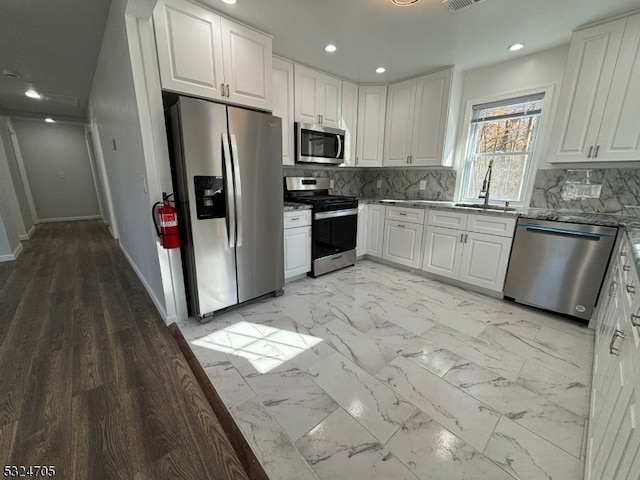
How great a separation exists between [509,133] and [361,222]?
201 centimetres

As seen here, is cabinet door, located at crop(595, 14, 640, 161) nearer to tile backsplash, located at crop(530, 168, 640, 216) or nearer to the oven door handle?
tile backsplash, located at crop(530, 168, 640, 216)

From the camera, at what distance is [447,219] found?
2.97 metres

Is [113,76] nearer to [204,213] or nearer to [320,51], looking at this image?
[204,213]

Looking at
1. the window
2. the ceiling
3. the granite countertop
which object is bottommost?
the granite countertop

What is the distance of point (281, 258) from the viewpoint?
2639 mm

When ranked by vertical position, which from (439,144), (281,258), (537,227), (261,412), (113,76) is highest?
(113,76)

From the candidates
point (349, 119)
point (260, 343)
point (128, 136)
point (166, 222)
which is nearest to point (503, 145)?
point (349, 119)

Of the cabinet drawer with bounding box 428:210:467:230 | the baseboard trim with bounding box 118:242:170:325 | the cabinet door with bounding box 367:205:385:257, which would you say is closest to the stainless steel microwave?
the cabinet door with bounding box 367:205:385:257

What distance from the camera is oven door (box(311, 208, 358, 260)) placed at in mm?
3080

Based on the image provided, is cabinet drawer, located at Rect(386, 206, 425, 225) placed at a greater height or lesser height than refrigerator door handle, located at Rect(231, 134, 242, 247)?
lesser

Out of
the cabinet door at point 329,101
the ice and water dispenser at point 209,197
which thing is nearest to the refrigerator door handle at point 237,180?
the ice and water dispenser at point 209,197

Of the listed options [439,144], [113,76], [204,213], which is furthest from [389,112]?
[113,76]

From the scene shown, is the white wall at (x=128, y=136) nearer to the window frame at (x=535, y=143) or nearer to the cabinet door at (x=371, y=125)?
the cabinet door at (x=371, y=125)

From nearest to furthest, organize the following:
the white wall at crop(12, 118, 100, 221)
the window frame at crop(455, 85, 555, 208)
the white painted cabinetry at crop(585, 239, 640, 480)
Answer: the white painted cabinetry at crop(585, 239, 640, 480) → the window frame at crop(455, 85, 555, 208) → the white wall at crop(12, 118, 100, 221)
